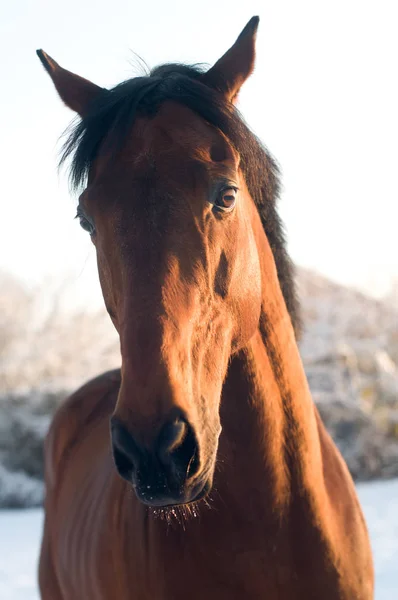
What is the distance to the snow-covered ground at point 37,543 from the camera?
529 centimetres

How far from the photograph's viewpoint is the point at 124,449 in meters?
1.41

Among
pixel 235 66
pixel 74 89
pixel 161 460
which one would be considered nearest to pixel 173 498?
pixel 161 460

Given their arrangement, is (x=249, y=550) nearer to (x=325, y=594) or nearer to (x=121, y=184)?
(x=325, y=594)

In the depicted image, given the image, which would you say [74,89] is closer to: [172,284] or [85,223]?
[85,223]

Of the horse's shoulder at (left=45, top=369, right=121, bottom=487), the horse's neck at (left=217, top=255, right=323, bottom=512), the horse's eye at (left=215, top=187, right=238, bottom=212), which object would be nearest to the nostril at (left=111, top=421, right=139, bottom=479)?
the horse's neck at (left=217, top=255, right=323, bottom=512)

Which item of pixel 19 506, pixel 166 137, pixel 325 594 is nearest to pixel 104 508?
pixel 325 594

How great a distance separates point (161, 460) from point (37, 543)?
617 cm

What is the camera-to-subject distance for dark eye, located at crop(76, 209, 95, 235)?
2.02 m

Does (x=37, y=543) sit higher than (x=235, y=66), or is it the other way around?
(x=235, y=66)

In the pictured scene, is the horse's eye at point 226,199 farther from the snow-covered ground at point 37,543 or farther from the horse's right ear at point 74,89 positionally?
the snow-covered ground at point 37,543

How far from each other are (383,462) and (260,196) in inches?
286

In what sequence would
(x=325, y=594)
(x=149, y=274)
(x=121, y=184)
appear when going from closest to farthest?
(x=149, y=274) → (x=121, y=184) → (x=325, y=594)

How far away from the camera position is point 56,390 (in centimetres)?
1016

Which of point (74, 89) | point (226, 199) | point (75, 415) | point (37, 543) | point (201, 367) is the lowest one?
point (37, 543)
